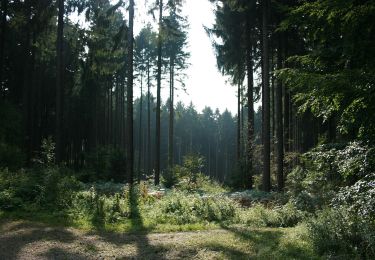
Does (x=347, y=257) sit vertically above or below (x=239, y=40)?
below

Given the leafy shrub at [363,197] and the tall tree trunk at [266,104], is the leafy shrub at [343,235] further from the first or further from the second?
the tall tree trunk at [266,104]

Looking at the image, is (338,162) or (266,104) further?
(266,104)

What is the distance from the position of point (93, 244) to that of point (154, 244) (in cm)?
133

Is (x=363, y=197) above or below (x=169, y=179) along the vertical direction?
above

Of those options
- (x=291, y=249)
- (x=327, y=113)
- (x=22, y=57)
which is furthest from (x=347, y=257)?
(x=22, y=57)

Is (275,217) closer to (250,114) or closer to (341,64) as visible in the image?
(341,64)

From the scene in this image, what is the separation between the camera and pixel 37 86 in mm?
33500

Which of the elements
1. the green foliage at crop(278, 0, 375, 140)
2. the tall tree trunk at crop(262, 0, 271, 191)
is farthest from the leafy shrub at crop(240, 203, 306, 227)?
the tall tree trunk at crop(262, 0, 271, 191)

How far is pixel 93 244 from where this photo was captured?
834 cm

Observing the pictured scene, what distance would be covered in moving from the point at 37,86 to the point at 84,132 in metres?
11.3

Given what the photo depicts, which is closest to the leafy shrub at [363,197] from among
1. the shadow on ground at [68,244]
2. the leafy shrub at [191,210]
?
the shadow on ground at [68,244]

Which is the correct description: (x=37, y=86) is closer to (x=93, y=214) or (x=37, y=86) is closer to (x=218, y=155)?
(x=93, y=214)

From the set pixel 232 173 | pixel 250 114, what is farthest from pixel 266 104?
pixel 232 173

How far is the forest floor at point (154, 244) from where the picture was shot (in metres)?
7.34
